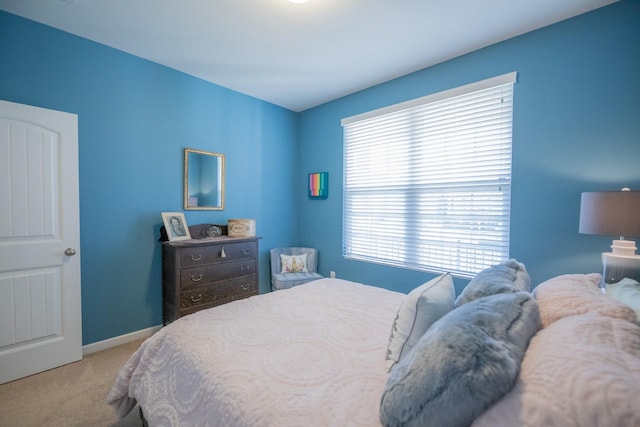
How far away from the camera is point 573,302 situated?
0.99 m

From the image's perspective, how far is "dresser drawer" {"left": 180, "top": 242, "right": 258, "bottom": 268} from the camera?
2.59 meters

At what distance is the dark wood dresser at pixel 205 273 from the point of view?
101 inches

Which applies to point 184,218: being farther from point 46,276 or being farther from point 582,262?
point 582,262

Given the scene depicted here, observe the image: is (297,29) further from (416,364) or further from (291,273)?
(291,273)

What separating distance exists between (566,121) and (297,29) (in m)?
2.24

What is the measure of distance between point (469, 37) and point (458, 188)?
1303mm

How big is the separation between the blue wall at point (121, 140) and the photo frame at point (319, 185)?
1083 mm

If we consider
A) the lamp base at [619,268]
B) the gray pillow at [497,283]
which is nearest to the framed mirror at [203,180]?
the gray pillow at [497,283]

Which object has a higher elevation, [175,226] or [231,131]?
[231,131]

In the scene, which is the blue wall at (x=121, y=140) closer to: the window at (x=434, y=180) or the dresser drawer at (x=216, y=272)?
the dresser drawer at (x=216, y=272)

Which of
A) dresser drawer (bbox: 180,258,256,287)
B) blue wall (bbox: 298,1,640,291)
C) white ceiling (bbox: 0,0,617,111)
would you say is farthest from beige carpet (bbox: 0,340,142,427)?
blue wall (bbox: 298,1,640,291)

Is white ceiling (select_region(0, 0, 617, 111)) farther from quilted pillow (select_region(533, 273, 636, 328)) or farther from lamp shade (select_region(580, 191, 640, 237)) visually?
quilted pillow (select_region(533, 273, 636, 328))

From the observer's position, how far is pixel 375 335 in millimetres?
1413

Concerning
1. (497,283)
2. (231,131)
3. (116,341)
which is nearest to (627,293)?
(497,283)
